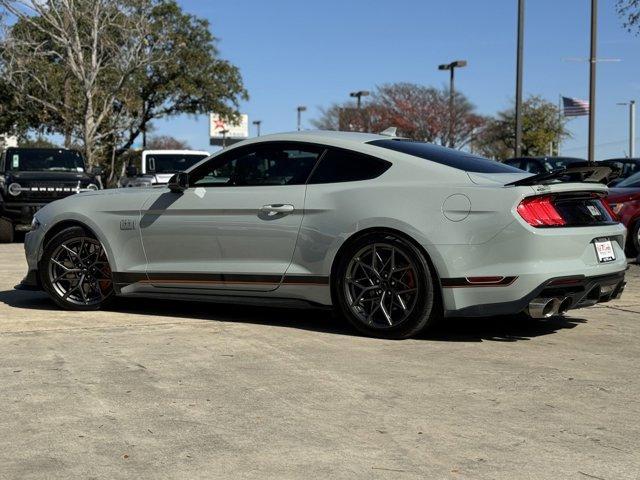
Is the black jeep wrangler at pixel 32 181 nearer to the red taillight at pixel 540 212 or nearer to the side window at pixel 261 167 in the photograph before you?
the side window at pixel 261 167

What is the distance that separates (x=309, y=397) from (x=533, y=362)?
1.65m

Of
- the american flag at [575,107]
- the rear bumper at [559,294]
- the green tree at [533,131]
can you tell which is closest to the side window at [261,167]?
the rear bumper at [559,294]

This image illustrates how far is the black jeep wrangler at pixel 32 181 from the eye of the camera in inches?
619

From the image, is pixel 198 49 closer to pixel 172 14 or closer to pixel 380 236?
pixel 172 14

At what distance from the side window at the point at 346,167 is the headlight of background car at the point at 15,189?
10.6 meters

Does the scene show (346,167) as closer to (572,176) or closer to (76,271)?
(572,176)

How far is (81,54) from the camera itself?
108 ft

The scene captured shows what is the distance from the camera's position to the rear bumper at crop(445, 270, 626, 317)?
5.80 m

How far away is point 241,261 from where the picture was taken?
673 cm

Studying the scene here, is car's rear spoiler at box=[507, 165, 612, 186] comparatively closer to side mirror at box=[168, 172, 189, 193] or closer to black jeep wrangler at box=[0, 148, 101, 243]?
side mirror at box=[168, 172, 189, 193]

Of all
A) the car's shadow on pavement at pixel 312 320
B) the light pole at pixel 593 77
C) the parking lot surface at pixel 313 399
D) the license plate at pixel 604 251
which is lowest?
the parking lot surface at pixel 313 399

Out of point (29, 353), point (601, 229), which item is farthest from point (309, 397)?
point (601, 229)

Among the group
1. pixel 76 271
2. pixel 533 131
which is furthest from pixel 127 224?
pixel 533 131

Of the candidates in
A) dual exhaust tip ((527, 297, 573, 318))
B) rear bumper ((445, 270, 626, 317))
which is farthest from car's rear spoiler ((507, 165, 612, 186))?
dual exhaust tip ((527, 297, 573, 318))
